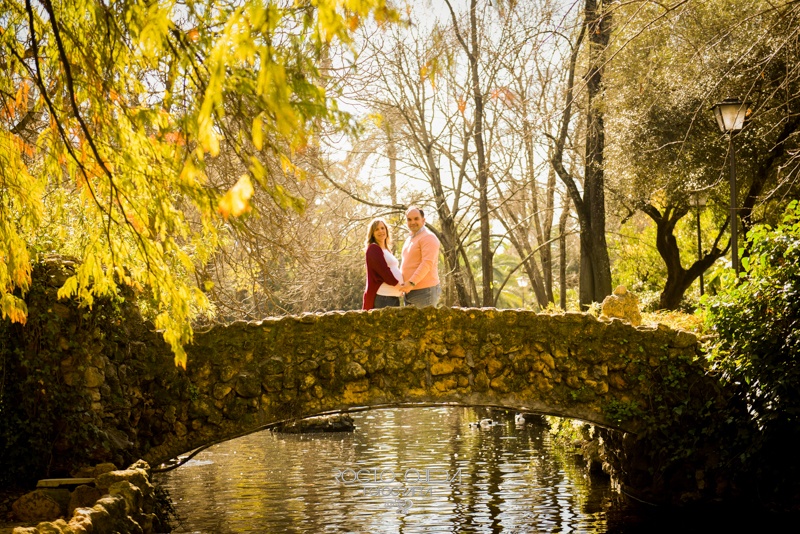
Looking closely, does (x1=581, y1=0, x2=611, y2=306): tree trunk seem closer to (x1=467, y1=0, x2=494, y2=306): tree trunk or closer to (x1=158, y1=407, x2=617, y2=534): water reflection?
(x1=467, y1=0, x2=494, y2=306): tree trunk

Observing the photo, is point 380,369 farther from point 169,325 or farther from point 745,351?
point 169,325

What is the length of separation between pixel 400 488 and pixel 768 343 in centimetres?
437

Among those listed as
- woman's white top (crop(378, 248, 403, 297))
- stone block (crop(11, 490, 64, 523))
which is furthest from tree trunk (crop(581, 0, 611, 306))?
stone block (crop(11, 490, 64, 523))

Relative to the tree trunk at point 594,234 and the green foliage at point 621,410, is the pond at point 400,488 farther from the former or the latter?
the tree trunk at point 594,234

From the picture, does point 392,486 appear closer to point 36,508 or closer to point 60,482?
point 60,482

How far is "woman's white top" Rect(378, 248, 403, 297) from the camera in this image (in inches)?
356

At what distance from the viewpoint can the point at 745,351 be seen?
8297 millimetres

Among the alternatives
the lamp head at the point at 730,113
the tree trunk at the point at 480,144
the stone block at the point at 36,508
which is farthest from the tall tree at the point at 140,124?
the tree trunk at the point at 480,144

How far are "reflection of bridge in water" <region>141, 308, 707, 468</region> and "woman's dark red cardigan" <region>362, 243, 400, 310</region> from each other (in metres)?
0.44

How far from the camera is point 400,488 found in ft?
34.1

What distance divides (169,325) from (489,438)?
34.2 ft

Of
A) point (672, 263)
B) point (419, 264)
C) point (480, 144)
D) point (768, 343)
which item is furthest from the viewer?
point (672, 263)

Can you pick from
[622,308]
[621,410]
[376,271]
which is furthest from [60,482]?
[622,308]

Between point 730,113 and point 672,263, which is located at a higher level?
point 730,113
